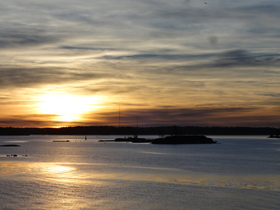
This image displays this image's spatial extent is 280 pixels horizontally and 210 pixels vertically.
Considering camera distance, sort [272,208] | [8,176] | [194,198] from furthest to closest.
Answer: [8,176] < [194,198] < [272,208]

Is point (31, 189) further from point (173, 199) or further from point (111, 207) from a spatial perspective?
point (173, 199)

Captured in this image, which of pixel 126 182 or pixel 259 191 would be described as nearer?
pixel 259 191

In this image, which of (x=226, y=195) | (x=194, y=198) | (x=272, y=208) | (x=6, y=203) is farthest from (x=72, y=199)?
(x=272, y=208)

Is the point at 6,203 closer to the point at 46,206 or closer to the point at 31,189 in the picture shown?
the point at 46,206

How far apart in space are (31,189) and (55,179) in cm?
843

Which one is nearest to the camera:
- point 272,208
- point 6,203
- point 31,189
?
point 272,208

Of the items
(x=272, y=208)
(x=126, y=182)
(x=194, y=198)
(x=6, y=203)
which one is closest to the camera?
(x=272, y=208)

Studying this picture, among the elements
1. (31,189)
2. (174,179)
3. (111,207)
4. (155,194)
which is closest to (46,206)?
(111,207)

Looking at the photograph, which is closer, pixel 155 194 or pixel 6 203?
pixel 6 203

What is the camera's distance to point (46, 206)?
31.4 meters

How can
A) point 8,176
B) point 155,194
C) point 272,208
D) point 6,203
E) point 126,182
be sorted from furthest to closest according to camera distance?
point 8,176, point 126,182, point 155,194, point 6,203, point 272,208

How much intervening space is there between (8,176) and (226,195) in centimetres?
3205

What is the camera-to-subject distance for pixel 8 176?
50.6 meters

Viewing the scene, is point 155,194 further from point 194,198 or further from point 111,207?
point 111,207
